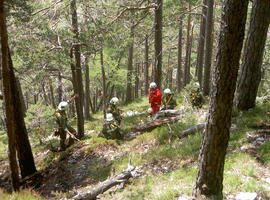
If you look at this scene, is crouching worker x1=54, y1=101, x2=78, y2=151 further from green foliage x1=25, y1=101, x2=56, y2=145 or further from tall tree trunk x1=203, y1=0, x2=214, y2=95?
tall tree trunk x1=203, y1=0, x2=214, y2=95

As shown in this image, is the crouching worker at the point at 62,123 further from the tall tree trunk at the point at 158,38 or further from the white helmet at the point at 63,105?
the tall tree trunk at the point at 158,38

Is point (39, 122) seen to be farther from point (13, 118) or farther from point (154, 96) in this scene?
point (13, 118)

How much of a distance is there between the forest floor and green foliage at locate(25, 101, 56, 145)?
0.95 meters

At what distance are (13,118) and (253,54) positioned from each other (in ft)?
21.4

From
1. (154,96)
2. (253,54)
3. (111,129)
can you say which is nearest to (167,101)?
(154,96)

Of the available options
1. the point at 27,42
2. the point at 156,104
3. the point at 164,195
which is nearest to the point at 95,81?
the point at 156,104

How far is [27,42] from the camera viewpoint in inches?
362

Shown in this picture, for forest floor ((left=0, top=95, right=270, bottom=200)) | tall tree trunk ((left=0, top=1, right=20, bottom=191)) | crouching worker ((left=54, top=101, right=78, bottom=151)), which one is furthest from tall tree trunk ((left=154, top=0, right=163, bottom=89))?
tall tree trunk ((left=0, top=1, right=20, bottom=191))

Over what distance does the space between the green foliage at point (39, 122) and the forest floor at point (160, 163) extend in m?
0.95

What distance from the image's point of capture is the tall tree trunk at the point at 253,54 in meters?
7.47

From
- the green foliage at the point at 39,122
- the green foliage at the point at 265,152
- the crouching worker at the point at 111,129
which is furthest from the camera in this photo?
the green foliage at the point at 39,122

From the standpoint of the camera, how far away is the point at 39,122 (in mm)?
12398

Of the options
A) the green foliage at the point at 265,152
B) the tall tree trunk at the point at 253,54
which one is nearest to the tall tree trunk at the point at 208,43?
the tall tree trunk at the point at 253,54

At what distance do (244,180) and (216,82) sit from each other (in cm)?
228
